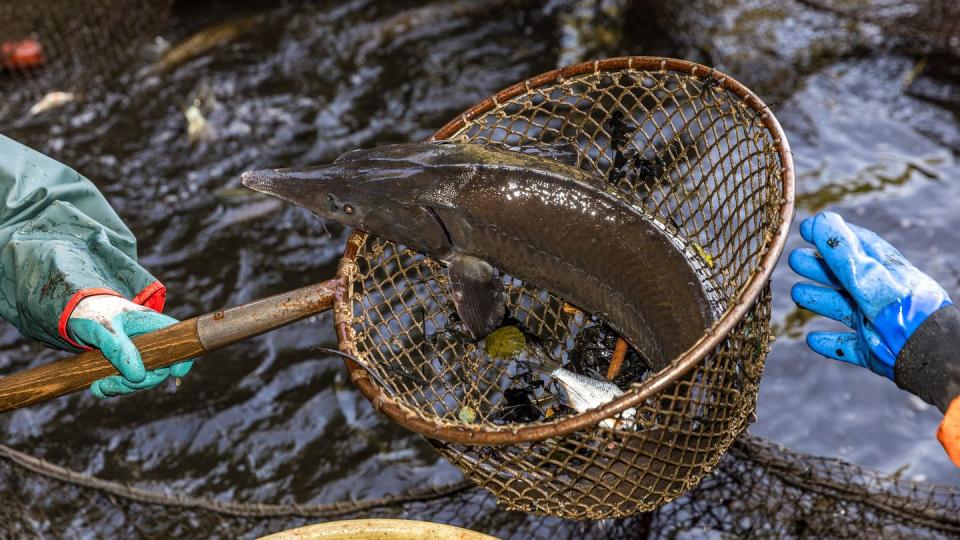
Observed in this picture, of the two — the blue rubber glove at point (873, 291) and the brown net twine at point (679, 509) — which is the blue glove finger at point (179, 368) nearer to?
the brown net twine at point (679, 509)

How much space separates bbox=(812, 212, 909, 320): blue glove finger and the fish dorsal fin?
2.41 feet

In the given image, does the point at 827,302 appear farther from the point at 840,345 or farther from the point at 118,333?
the point at 118,333

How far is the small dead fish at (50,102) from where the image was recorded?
21.9 feet

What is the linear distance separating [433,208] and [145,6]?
5.61 m

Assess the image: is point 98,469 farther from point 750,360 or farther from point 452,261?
point 750,360

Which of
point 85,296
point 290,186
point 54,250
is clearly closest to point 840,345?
point 290,186

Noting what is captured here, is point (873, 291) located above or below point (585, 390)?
above

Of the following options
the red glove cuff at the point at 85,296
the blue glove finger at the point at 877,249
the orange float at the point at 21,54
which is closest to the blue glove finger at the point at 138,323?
the red glove cuff at the point at 85,296

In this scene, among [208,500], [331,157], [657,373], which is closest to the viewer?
[657,373]

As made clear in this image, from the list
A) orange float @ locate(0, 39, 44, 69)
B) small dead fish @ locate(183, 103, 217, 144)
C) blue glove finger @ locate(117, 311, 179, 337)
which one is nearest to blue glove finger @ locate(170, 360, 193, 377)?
blue glove finger @ locate(117, 311, 179, 337)

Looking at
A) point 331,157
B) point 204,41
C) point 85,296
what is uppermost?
Result: point 85,296

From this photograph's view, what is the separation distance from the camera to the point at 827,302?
255 centimetres

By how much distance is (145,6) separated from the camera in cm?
721

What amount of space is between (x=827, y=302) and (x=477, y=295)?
3.35 feet
